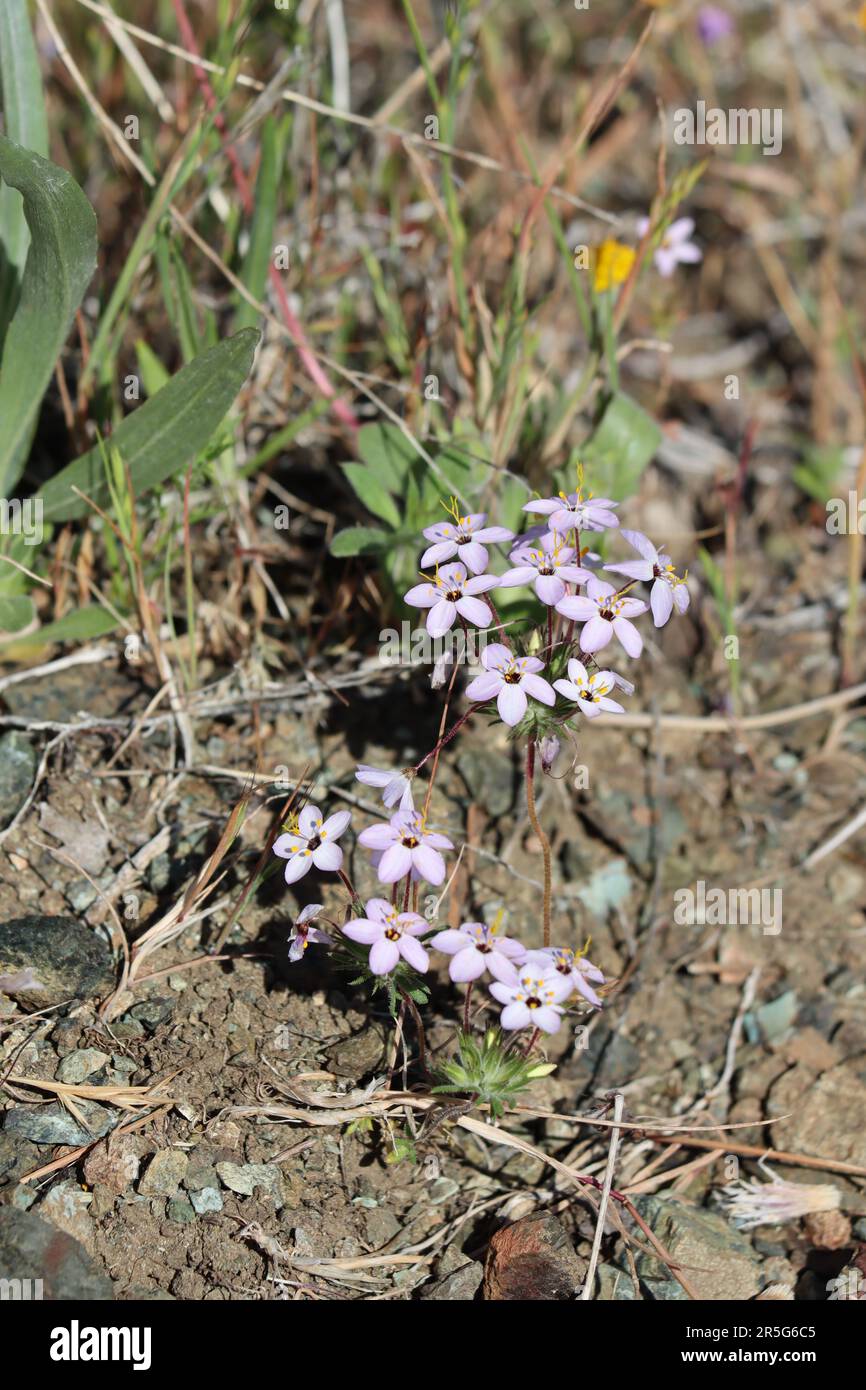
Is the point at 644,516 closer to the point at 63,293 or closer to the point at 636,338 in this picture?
the point at 636,338

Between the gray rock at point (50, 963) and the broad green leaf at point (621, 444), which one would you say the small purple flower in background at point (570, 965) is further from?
the broad green leaf at point (621, 444)

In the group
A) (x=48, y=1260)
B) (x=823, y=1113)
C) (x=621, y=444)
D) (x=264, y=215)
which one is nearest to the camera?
(x=48, y=1260)

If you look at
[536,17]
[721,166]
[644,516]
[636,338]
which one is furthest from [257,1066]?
[536,17]

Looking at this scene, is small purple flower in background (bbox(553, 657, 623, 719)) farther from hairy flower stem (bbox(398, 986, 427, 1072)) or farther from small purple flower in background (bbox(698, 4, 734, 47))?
small purple flower in background (bbox(698, 4, 734, 47))

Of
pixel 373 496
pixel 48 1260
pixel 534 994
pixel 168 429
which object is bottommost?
pixel 48 1260

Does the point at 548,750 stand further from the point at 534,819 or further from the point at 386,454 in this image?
the point at 386,454

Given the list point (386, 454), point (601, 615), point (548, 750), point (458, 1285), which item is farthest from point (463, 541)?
point (458, 1285)
